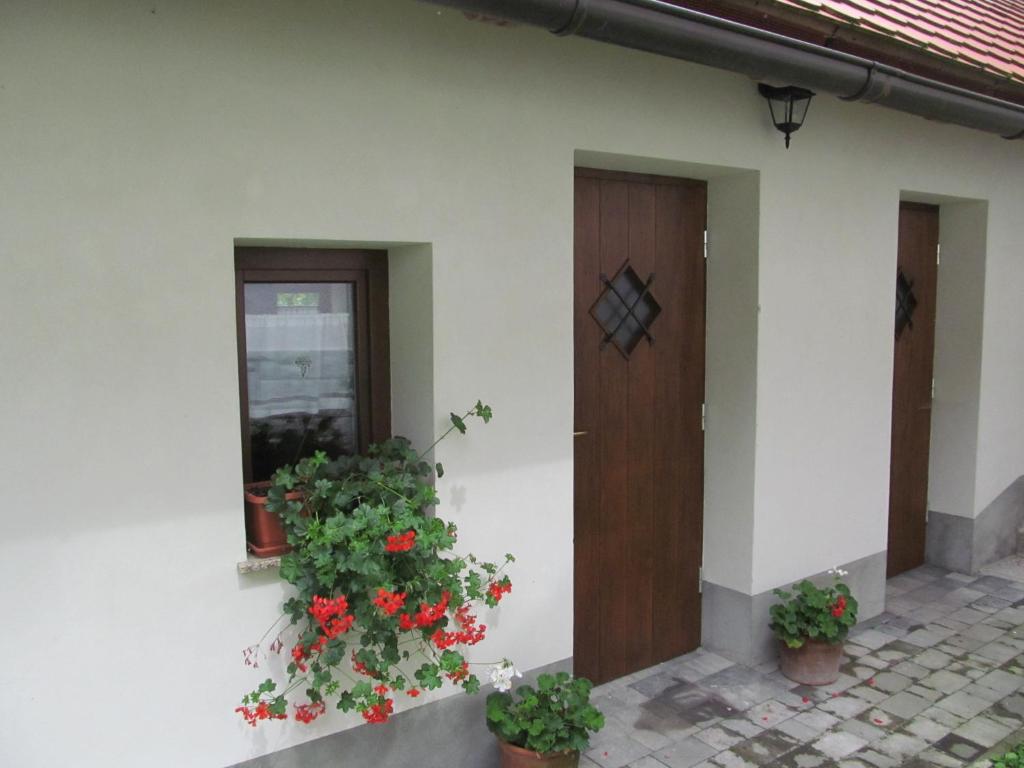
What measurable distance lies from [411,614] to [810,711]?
96.1 inches

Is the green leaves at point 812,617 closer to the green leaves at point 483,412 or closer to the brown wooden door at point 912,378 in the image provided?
the brown wooden door at point 912,378

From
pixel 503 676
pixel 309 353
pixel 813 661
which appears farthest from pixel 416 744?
pixel 813 661

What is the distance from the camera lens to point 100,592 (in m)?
2.71

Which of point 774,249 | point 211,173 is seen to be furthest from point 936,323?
point 211,173

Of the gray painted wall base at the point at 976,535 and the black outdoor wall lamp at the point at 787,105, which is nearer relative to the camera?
the black outdoor wall lamp at the point at 787,105

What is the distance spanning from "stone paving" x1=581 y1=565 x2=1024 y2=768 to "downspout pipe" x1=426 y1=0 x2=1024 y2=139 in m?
2.96

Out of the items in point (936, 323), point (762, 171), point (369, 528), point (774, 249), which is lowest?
point (369, 528)

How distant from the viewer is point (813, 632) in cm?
450

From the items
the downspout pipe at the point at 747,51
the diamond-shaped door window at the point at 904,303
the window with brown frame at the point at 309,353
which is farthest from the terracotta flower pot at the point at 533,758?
the diamond-shaped door window at the point at 904,303

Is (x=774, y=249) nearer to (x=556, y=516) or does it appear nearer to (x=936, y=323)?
(x=556, y=516)

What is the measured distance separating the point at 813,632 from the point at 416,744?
2.23m

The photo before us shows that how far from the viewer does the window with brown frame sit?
331cm

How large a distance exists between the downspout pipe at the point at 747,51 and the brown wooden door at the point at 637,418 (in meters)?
1.10

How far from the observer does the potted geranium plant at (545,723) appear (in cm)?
340
